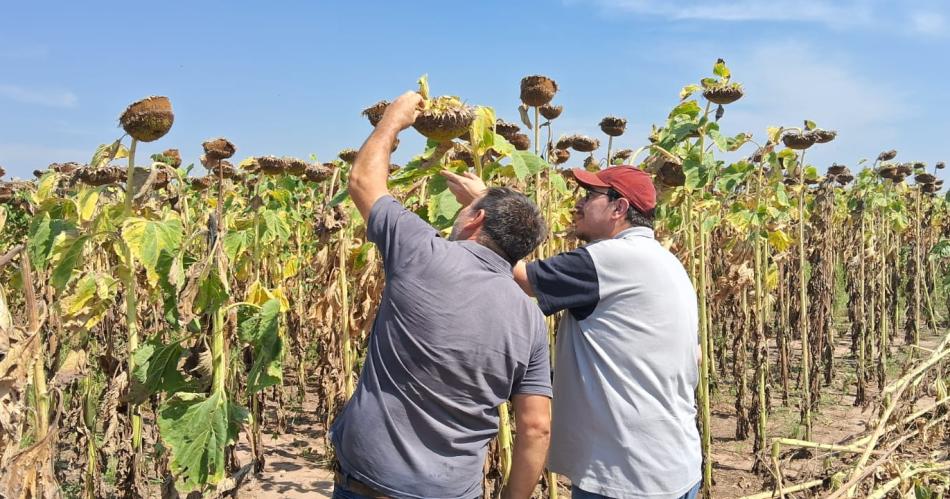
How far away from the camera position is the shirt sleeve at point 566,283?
237 cm

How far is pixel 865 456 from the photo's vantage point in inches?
113

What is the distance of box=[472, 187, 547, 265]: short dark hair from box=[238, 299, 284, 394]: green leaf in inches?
49.3

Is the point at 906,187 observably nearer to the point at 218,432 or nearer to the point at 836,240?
the point at 836,240

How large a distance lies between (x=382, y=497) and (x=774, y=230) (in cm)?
479

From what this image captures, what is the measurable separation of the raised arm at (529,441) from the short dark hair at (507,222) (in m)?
0.41

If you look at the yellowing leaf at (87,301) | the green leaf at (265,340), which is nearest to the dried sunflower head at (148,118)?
the yellowing leaf at (87,301)

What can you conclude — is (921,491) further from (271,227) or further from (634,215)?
(271,227)

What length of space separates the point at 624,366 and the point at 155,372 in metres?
1.75

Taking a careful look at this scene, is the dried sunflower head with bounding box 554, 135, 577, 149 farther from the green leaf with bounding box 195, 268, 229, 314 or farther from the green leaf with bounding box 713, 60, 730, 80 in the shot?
the green leaf with bounding box 195, 268, 229, 314

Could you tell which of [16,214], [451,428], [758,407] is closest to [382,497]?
[451,428]

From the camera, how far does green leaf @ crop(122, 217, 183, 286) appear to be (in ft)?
8.68

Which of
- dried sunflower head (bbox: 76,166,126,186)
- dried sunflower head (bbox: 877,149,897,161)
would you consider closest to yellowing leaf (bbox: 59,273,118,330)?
dried sunflower head (bbox: 76,166,126,186)

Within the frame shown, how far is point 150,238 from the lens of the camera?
2664 millimetres

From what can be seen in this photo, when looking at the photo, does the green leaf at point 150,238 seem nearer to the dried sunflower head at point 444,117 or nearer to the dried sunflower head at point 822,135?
the dried sunflower head at point 444,117
